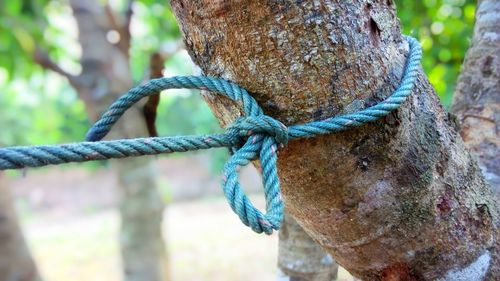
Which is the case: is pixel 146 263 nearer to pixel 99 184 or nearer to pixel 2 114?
pixel 2 114

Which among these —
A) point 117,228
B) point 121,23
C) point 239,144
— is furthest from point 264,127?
point 117,228

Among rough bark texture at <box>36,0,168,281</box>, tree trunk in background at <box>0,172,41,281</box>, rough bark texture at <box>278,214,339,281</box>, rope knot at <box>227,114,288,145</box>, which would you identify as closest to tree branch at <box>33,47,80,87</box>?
rough bark texture at <box>36,0,168,281</box>

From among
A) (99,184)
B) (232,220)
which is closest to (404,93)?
(232,220)

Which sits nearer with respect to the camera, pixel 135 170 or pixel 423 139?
pixel 423 139

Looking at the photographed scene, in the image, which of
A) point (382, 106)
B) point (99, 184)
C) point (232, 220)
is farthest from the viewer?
point (99, 184)

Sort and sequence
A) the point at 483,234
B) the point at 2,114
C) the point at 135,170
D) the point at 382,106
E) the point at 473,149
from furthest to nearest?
the point at 2,114
the point at 135,170
the point at 473,149
the point at 483,234
the point at 382,106

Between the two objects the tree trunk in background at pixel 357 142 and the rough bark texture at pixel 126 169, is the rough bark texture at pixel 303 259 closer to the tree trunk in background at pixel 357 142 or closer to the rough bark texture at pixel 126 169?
the tree trunk in background at pixel 357 142

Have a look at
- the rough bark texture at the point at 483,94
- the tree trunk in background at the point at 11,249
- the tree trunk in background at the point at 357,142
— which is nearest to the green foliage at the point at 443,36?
the rough bark texture at the point at 483,94
